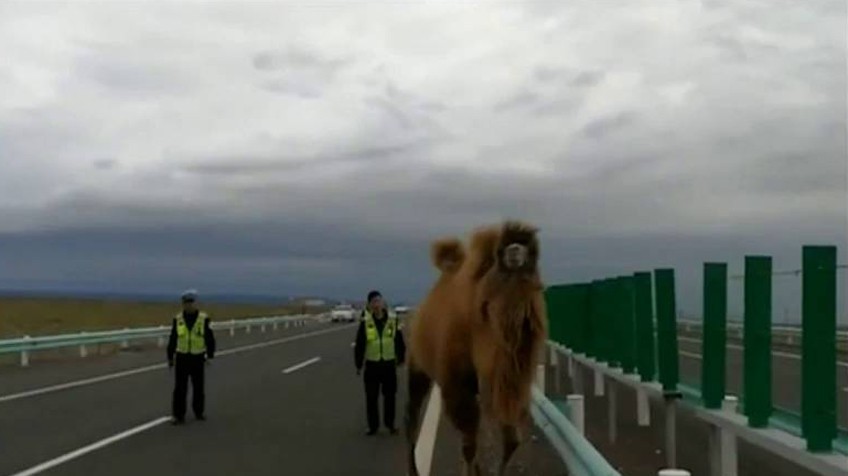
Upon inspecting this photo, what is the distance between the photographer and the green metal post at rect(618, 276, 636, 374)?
1449 cm

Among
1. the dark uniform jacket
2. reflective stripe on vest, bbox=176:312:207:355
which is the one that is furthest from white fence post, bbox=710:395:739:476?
reflective stripe on vest, bbox=176:312:207:355

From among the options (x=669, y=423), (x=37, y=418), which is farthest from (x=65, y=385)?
(x=669, y=423)

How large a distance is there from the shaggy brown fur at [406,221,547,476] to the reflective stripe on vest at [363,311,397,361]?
8.02 metres

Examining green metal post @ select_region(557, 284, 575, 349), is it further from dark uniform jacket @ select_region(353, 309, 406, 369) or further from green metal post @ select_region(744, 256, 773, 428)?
green metal post @ select_region(744, 256, 773, 428)

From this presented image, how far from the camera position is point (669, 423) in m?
12.1

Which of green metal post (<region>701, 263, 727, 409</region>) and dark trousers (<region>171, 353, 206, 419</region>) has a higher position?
green metal post (<region>701, 263, 727, 409</region>)

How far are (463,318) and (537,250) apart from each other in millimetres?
A: 957

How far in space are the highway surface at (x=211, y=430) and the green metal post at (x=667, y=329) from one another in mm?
1832

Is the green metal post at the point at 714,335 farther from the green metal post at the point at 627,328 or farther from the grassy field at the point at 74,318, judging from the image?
the grassy field at the point at 74,318

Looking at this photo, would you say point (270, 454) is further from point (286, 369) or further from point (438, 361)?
point (286, 369)

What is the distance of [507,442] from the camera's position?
9.16 metres

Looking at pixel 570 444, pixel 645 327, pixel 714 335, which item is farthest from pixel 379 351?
pixel 570 444

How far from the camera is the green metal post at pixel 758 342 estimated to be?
9.06m

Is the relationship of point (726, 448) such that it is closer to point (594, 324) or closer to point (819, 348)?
point (819, 348)
